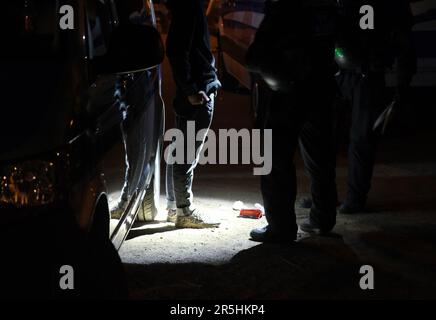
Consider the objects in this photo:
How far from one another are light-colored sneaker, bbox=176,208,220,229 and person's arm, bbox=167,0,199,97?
3.31ft

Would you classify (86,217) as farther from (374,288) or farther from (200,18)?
(200,18)

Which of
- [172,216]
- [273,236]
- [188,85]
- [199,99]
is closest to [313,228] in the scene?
[273,236]

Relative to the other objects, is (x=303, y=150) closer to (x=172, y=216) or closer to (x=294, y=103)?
(x=294, y=103)

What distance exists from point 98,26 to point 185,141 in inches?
66.7

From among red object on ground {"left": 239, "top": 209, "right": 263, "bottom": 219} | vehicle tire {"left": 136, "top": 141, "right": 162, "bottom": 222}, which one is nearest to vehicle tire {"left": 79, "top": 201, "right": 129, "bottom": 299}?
vehicle tire {"left": 136, "top": 141, "right": 162, "bottom": 222}

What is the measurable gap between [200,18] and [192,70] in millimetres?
383

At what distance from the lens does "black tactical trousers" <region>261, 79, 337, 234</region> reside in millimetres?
5070

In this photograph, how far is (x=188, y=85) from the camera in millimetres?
5328

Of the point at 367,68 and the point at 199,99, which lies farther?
the point at 367,68

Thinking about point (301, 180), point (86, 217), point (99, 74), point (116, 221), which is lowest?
point (301, 180)

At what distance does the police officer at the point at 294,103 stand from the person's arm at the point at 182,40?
0.49 m

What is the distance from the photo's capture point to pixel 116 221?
12.8ft

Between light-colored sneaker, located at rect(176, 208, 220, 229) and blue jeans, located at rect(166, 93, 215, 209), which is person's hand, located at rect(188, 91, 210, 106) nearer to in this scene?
blue jeans, located at rect(166, 93, 215, 209)
